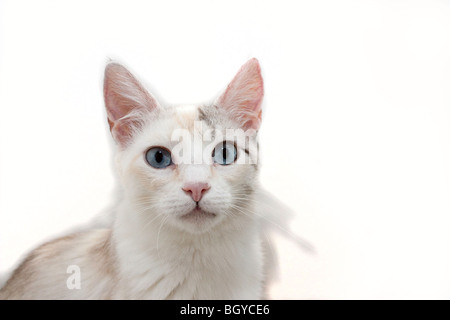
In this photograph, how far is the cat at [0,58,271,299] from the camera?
3.21 ft

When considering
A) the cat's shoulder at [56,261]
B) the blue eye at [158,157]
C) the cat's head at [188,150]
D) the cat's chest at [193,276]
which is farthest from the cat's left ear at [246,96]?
the cat's shoulder at [56,261]

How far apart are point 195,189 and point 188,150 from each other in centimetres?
11

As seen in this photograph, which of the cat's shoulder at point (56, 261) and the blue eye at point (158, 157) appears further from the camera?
the cat's shoulder at point (56, 261)

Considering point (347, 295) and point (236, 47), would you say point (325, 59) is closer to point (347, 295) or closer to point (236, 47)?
point (236, 47)

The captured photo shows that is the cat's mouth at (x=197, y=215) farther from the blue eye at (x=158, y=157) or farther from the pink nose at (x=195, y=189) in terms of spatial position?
the blue eye at (x=158, y=157)

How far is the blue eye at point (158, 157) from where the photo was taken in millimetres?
996

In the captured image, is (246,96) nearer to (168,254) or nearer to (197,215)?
(197,215)

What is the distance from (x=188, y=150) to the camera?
0.98 m

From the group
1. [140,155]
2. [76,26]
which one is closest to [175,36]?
[76,26]

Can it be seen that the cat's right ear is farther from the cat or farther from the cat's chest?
the cat's chest

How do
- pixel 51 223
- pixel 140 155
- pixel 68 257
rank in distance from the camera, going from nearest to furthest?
pixel 140 155
pixel 68 257
pixel 51 223

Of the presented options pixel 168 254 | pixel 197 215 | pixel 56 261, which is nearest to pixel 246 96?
pixel 197 215

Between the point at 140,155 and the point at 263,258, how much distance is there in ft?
1.46

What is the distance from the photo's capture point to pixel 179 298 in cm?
103
